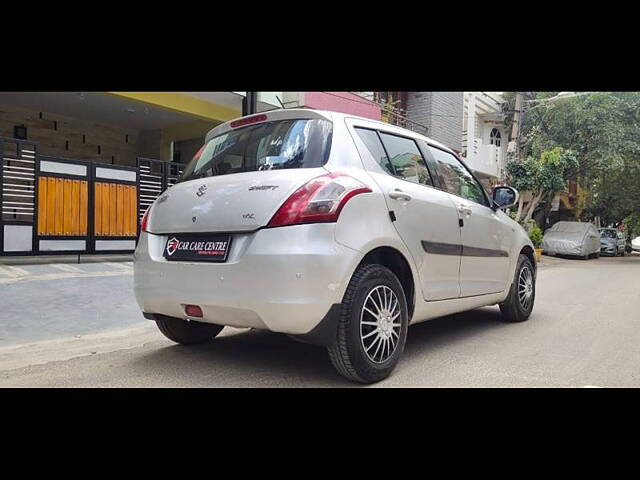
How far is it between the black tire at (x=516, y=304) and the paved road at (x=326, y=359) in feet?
0.44

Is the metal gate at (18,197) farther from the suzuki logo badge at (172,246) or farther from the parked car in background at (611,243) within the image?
the parked car in background at (611,243)

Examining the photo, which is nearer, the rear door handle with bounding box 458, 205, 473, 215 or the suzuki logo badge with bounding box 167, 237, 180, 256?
the suzuki logo badge with bounding box 167, 237, 180, 256

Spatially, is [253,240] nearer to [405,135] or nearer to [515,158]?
[405,135]

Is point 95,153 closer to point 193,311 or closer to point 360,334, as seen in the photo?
point 193,311

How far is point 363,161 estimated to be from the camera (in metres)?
3.61

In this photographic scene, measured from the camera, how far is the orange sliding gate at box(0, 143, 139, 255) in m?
8.88

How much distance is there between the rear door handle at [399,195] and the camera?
364 cm

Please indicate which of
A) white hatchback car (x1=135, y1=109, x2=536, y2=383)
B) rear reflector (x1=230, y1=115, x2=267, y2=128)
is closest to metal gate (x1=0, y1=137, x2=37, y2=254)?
white hatchback car (x1=135, y1=109, x2=536, y2=383)

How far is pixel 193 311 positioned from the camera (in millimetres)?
3430

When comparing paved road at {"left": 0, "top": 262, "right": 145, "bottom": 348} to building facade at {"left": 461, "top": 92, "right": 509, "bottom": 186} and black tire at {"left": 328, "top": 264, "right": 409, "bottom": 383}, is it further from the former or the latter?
building facade at {"left": 461, "top": 92, "right": 509, "bottom": 186}

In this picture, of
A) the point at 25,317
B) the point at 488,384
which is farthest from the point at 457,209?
the point at 25,317

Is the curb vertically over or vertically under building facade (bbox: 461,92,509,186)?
under

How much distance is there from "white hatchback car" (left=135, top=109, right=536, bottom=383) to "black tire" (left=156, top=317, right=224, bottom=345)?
11 mm

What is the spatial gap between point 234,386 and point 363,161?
66.6 inches
